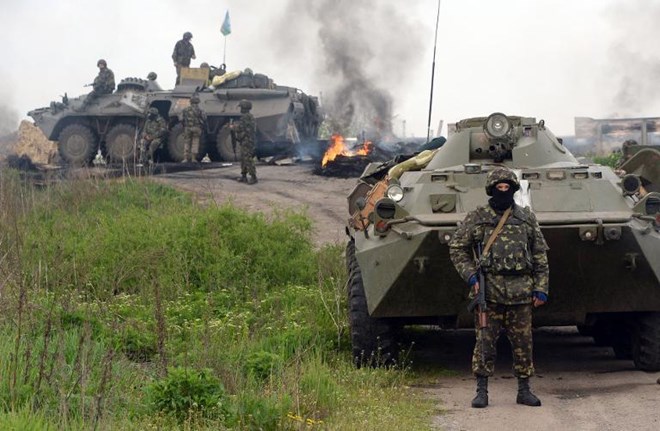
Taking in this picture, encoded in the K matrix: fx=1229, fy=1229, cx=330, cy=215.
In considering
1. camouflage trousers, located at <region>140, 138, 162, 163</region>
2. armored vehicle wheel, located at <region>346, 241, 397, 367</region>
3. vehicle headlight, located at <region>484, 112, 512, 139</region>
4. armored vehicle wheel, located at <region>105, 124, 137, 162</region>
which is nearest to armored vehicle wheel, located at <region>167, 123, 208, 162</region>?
armored vehicle wheel, located at <region>105, 124, 137, 162</region>

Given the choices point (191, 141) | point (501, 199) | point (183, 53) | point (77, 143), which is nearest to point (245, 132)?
point (191, 141)

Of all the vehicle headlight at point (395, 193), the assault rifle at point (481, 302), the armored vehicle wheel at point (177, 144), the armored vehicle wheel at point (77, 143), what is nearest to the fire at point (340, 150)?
the armored vehicle wheel at point (177, 144)

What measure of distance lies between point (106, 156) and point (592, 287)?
21.9m

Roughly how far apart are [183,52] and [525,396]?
80.1ft

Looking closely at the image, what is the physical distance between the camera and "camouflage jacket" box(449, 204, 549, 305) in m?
7.95

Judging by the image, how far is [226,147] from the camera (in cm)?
2842

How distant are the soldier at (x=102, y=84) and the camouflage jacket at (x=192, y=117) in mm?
3453

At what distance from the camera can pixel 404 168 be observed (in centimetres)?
1104

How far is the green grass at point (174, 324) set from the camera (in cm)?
671

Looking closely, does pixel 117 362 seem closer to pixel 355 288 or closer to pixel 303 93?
pixel 355 288

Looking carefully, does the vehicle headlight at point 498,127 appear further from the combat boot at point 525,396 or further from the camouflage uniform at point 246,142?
the camouflage uniform at point 246,142

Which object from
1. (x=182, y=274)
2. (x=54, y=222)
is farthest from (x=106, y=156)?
(x=182, y=274)

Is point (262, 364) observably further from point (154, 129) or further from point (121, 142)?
point (121, 142)

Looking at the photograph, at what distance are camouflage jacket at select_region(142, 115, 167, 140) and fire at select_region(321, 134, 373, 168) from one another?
362 cm
